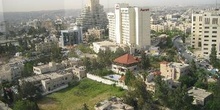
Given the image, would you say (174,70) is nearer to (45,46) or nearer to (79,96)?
(79,96)

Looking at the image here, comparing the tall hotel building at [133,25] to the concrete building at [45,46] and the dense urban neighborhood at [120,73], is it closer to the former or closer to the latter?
the dense urban neighborhood at [120,73]

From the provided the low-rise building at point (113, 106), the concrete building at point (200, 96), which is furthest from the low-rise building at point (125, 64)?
the concrete building at point (200, 96)

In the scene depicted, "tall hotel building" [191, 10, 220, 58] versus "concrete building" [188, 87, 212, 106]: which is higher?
"tall hotel building" [191, 10, 220, 58]

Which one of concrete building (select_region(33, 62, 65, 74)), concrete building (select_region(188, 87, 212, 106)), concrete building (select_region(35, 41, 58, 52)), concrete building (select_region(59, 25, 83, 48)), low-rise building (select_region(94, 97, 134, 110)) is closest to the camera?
low-rise building (select_region(94, 97, 134, 110))

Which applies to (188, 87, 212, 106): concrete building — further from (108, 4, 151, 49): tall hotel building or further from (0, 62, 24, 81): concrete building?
(108, 4, 151, 49): tall hotel building

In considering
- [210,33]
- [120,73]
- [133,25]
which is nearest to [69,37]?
[133,25]

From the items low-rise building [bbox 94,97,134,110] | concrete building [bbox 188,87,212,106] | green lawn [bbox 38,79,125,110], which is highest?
concrete building [bbox 188,87,212,106]

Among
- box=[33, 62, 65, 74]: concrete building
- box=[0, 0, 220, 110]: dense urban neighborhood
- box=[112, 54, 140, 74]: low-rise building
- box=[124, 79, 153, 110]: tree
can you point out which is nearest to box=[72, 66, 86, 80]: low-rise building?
box=[0, 0, 220, 110]: dense urban neighborhood
